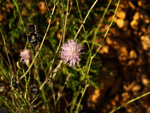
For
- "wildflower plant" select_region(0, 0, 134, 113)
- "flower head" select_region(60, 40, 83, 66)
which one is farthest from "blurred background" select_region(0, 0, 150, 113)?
"flower head" select_region(60, 40, 83, 66)

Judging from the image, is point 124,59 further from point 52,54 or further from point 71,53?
point 71,53

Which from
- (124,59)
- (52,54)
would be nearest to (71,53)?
(52,54)

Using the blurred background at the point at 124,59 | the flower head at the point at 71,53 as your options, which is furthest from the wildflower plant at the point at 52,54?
the blurred background at the point at 124,59

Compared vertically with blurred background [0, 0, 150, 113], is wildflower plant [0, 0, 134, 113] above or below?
above

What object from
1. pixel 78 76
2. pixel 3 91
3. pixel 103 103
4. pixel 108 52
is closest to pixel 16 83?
pixel 3 91

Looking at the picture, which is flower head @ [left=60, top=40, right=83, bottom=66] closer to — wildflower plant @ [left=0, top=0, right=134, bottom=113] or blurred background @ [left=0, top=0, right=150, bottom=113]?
wildflower plant @ [left=0, top=0, right=134, bottom=113]

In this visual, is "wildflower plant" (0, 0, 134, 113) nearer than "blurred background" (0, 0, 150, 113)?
Yes

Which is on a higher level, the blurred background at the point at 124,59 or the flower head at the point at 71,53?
the flower head at the point at 71,53

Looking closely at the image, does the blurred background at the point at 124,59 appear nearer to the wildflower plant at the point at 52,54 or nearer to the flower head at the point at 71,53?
the wildflower plant at the point at 52,54

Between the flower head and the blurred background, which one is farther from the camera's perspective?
the blurred background
